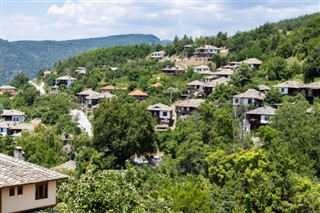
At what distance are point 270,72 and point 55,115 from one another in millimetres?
28416

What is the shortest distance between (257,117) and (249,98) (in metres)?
4.76

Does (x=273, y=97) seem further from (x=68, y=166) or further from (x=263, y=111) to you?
(x=68, y=166)

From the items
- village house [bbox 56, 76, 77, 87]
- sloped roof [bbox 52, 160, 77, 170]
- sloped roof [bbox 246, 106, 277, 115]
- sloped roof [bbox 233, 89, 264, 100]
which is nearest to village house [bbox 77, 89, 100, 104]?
village house [bbox 56, 76, 77, 87]

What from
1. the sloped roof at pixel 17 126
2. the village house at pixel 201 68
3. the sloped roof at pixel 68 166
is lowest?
the sloped roof at pixel 68 166

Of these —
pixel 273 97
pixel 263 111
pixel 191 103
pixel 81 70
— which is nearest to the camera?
pixel 263 111

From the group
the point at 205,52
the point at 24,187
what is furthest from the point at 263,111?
the point at 205,52

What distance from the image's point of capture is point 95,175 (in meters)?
14.1

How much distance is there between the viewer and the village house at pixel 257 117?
1957 inches

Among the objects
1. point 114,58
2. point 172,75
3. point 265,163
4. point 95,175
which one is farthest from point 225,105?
point 114,58

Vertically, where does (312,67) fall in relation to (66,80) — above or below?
above

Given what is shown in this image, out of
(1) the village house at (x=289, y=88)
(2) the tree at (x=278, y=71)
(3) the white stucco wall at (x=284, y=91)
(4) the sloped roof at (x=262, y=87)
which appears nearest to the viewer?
(1) the village house at (x=289, y=88)

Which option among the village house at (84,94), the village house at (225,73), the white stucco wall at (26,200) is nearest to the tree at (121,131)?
→ the white stucco wall at (26,200)

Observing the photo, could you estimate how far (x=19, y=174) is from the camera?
554 inches

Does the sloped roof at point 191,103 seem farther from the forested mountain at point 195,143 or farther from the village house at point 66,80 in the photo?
the village house at point 66,80
